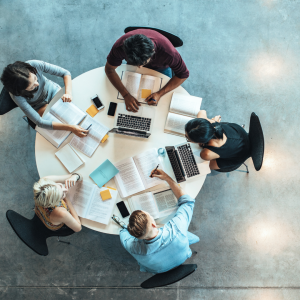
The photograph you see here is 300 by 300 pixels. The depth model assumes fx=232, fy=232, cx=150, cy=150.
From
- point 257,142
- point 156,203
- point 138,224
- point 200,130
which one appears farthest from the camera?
point 156,203

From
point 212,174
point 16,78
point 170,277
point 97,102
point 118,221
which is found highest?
point 16,78

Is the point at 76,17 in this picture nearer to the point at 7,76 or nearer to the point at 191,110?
the point at 7,76

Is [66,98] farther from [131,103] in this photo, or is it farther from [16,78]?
[131,103]

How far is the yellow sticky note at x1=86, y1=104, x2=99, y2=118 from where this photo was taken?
7.13 feet

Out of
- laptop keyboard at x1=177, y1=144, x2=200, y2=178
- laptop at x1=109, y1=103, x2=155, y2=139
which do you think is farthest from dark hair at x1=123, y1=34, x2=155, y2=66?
laptop keyboard at x1=177, y1=144, x2=200, y2=178

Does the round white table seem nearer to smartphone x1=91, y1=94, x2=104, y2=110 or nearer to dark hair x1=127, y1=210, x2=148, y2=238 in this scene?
smartphone x1=91, y1=94, x2=104, y2=110

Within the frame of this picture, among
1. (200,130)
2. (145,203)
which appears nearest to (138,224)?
(145,203)

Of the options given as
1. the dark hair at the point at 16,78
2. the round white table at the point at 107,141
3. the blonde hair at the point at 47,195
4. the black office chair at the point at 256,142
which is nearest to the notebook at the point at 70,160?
the round white table at the point at 107,141

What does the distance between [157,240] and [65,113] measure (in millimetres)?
1393

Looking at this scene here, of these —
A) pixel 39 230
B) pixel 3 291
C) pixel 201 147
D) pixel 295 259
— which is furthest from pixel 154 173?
pixel 3 291

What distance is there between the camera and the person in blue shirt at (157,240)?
174cm

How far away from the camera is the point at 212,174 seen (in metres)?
2.98

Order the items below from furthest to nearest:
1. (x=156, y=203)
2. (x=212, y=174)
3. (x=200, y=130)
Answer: (x=212, y=174) < (x=156, y=203) < (x=200, y=130)

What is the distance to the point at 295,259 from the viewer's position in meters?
2.91
